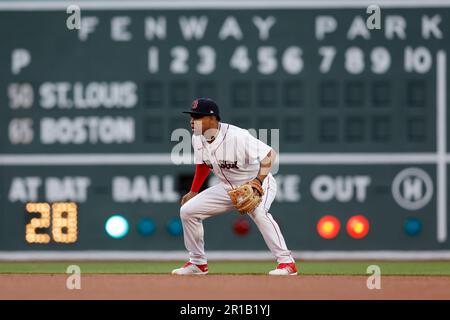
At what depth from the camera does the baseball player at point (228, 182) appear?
1034 cm

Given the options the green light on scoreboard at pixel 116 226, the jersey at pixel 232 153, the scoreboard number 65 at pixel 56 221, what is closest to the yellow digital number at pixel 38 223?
the scoreboard number 65 at pixel 56 221

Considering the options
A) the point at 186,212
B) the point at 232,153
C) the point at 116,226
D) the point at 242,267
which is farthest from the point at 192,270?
the point at 116,226

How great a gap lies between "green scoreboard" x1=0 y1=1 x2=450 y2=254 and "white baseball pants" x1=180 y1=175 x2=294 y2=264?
73.1 inches

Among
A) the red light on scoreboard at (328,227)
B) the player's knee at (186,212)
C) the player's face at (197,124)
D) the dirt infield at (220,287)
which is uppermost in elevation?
the player's face at (197,124)

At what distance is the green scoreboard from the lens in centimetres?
1248

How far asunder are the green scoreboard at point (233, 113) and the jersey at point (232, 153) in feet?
5.98

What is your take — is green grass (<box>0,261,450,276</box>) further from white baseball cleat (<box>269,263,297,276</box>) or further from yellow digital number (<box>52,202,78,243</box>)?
white baseball cleat (<box>269,263,297,276</box>)

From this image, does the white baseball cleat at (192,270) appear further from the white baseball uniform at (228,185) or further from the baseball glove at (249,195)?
the baseball glove at (249,195)

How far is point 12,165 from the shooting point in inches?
499

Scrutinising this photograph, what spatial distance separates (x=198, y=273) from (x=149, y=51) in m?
2.77

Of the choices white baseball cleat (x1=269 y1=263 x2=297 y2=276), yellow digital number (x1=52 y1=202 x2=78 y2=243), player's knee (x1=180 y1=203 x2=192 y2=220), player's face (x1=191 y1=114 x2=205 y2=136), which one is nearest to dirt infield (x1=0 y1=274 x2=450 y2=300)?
white baseball cleat (x1=269 y1=263 x2=297 y2=276)

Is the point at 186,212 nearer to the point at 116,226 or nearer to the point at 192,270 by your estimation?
the point at 192,270

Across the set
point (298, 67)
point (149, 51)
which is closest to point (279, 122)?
point (298, 67)

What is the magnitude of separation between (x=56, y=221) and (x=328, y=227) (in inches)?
102
